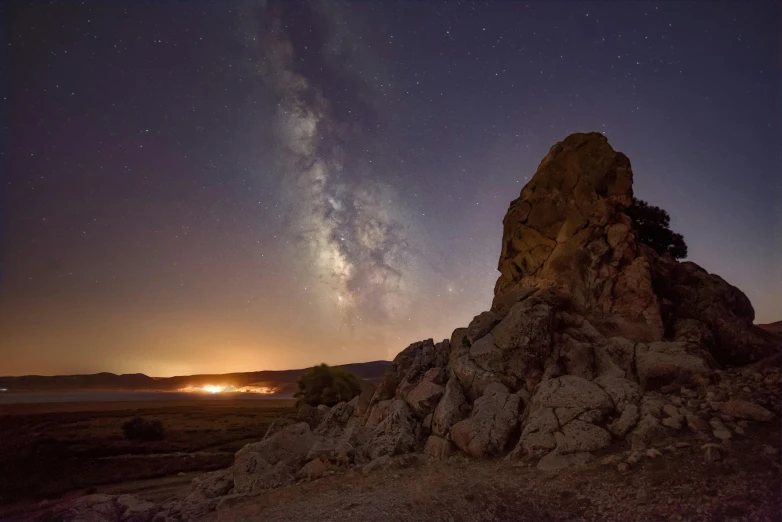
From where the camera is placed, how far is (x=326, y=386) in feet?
171

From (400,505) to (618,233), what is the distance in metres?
17.6

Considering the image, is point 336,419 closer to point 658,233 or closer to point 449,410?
point 449,410

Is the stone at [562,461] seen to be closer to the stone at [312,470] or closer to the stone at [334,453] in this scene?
the stone at [334,453]

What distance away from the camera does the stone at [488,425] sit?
14695mm

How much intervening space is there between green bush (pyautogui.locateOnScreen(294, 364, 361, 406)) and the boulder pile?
879 inches

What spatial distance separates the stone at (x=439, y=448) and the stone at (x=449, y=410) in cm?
51

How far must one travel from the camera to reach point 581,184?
23.7 meters

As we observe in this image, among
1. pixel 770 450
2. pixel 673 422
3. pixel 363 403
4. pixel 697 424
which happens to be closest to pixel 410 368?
pixel 363 403

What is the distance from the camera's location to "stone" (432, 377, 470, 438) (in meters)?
16.7

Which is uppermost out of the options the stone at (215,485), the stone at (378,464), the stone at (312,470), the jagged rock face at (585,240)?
the jagged rock face at (585,240)

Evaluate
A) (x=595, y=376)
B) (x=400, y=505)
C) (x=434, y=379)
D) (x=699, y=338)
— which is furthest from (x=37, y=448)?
(x=699, y=338)

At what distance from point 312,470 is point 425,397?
6.02 metres

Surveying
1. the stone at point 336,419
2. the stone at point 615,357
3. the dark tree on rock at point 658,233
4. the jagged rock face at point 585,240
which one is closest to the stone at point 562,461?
the stone at point 615,357

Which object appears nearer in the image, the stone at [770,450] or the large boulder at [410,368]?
the stone at [770,450]
